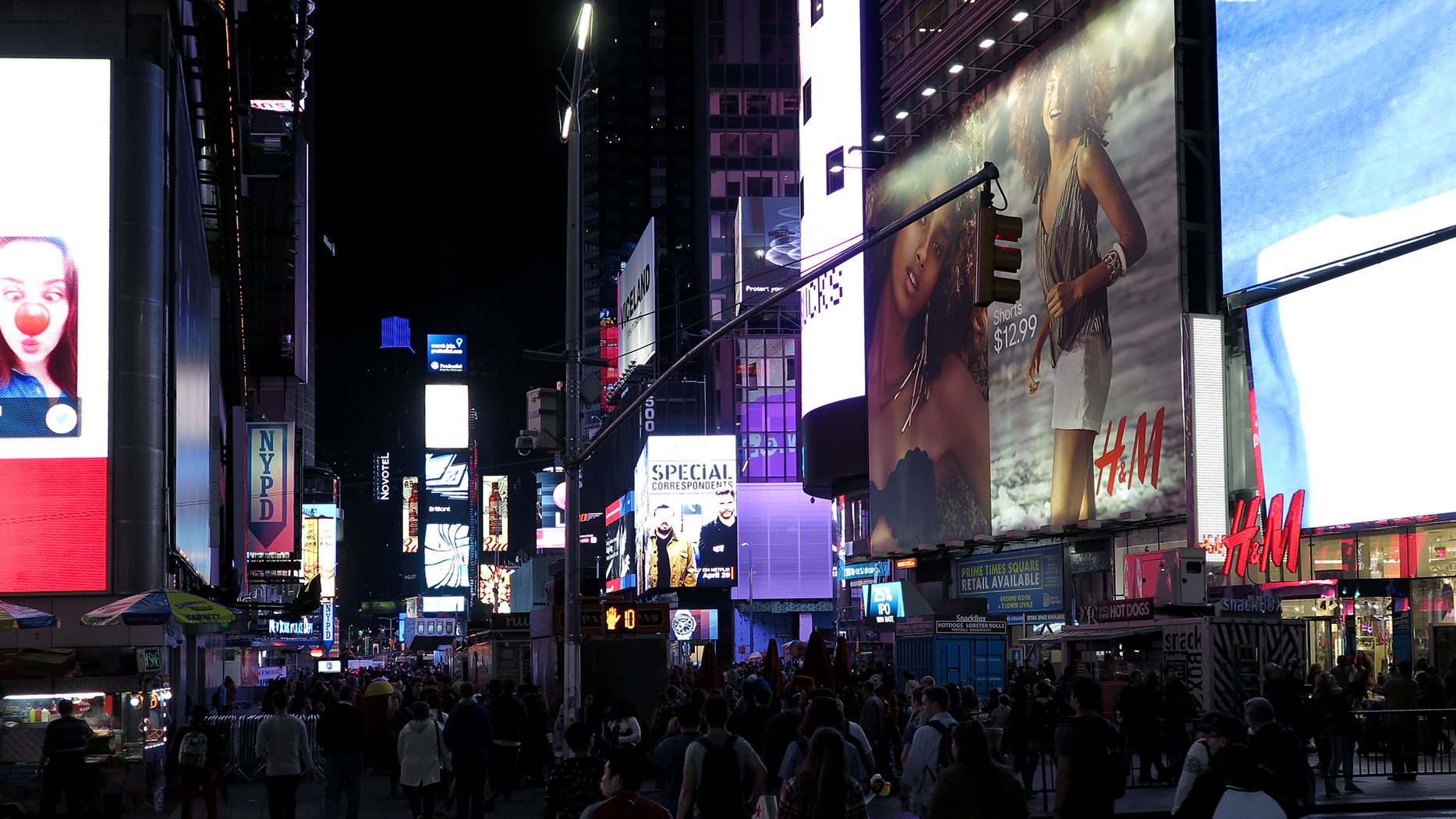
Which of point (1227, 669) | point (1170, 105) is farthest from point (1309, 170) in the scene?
point (1227, 669)

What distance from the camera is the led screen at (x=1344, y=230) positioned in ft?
99.8

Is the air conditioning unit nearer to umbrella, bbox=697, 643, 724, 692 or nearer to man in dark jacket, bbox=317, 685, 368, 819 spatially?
umbrella, bbox=697, 643, 724, 692

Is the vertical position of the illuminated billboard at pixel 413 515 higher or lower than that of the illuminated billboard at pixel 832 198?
lower

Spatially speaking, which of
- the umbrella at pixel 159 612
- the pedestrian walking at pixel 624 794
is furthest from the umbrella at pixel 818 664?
the pedestrian walking at pixel 624 794

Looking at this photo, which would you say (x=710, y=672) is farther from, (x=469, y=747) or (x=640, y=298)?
(x=640, y=298)

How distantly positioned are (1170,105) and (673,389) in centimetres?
8086

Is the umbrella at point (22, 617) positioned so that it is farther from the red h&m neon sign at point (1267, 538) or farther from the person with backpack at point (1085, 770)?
Answer: the red h&m neon sign at point (1267, 538)

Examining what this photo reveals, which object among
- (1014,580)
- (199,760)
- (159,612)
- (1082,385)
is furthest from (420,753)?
(1014,580)

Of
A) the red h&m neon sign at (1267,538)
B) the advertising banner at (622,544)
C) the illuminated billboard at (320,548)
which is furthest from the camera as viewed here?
the illuminated billboard at (320,548)

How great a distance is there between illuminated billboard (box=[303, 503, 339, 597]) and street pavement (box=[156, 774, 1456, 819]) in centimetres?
8824

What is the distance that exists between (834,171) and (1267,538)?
31.9 metres

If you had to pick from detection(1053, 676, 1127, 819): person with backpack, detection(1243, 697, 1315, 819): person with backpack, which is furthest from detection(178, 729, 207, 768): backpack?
detection(1243, 697, 1315, 819): person with backpack

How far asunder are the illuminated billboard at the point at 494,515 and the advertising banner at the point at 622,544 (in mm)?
Answer: 26624

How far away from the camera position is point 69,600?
25.3 meters
